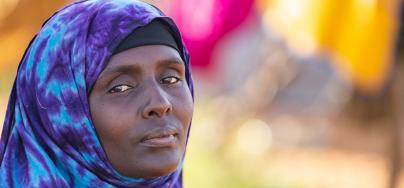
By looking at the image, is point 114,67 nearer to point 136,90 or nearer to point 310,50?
point 136,90

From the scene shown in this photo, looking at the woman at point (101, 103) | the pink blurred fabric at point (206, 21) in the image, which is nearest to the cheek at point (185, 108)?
the woman at point (101, 103)

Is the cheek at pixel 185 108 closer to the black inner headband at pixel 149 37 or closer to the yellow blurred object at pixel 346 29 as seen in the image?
the black inner headband at pixel 149 37

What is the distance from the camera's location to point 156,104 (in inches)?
94.9

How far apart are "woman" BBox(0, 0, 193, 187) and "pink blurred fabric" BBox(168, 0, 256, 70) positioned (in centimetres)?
313

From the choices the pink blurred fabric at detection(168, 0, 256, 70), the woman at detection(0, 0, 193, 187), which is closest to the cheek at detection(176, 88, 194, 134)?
the woman at detection(0, 0, 193, 187)

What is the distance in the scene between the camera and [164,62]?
251 cm

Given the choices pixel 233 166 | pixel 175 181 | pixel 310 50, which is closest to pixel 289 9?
pixel 310 50

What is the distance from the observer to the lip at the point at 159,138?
2.42 meters

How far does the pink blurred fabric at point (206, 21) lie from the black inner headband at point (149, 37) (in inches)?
123

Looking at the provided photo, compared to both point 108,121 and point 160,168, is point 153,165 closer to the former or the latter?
point 160,168

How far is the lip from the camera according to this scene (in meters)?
2.42

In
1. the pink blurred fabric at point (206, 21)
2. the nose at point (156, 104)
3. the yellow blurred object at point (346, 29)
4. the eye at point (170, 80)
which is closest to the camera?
the nose at point (156, 104)

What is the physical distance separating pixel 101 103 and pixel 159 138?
171 millimetres

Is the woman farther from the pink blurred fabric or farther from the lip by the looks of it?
the pink blurred fabric
